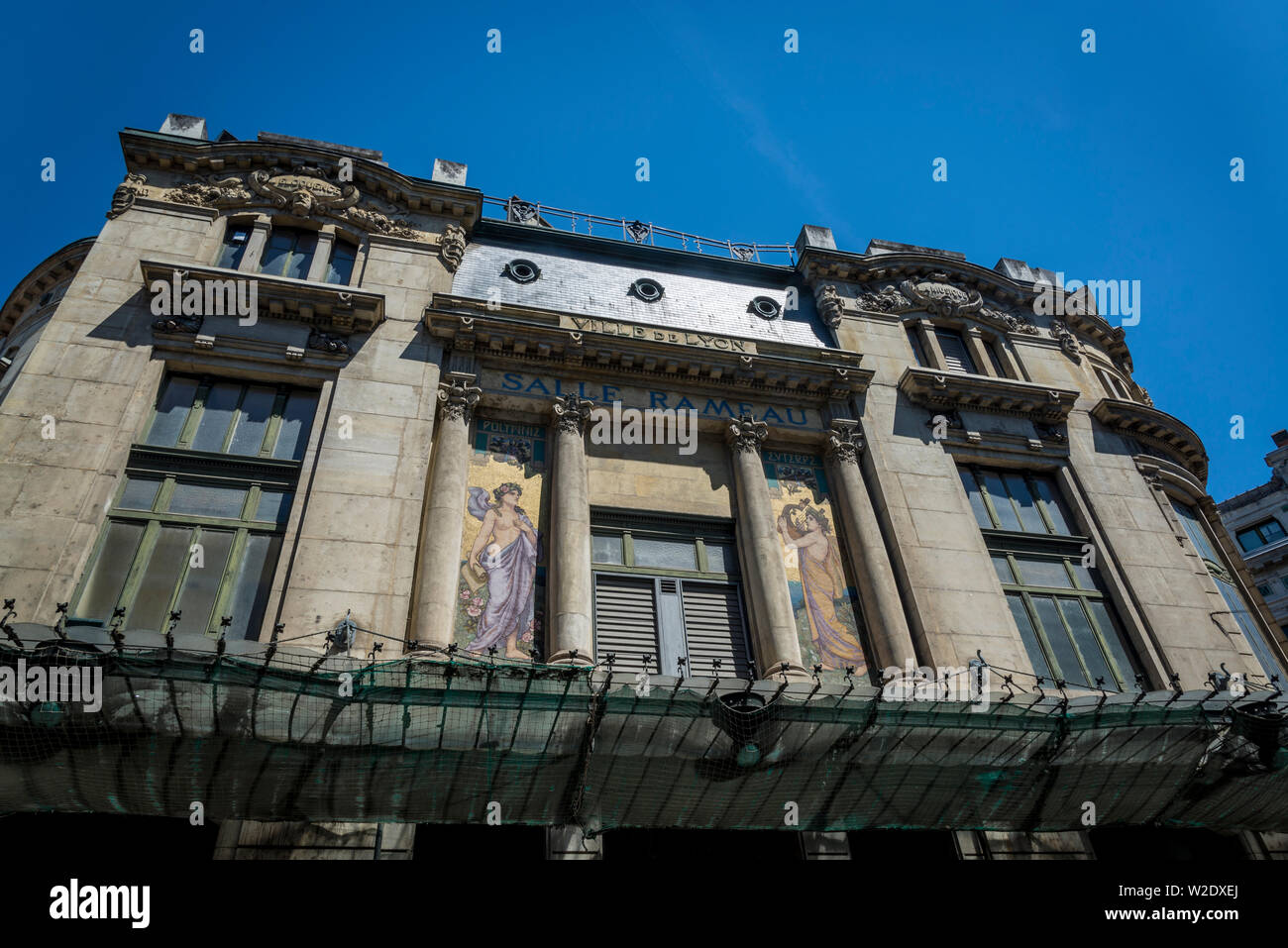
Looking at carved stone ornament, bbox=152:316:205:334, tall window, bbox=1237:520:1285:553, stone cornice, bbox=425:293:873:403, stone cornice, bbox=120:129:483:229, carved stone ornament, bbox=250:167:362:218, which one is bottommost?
carved stone ornament, bbox=152:316:205:334

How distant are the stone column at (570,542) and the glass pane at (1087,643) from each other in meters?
9.85

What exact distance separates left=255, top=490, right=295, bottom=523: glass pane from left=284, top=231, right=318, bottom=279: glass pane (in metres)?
6.24

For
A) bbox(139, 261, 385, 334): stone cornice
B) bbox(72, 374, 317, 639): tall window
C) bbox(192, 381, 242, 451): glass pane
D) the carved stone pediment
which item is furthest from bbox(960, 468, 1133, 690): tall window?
bbox(192, 381, 242, 451): glass pane

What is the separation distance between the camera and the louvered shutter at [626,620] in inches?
559

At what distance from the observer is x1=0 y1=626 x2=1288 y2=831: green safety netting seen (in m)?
8.62

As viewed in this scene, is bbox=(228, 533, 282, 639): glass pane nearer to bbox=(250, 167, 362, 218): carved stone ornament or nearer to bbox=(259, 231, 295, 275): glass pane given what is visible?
bbox=(259, 231, 295, 275): glass pane

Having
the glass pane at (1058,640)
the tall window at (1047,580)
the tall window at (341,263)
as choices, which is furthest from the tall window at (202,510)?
the glass pane at (1058,640)

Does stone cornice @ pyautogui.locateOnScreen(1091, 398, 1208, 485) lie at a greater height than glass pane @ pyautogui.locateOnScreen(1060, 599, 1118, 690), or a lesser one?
greater

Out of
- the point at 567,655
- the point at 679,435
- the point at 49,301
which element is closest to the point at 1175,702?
the point at 567,655

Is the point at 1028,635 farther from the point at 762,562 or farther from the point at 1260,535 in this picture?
the point at 1260,535

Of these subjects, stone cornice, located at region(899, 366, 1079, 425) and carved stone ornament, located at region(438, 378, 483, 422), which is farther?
stone cornice, located at region(899, 366, 1079, 425)

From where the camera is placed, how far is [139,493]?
14.1 m

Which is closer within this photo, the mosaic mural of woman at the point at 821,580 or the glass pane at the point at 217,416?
the mosaic mural of woman at the point at 821,580

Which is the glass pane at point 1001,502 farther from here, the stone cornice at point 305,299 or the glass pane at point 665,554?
the stone cornice at point 305,299
